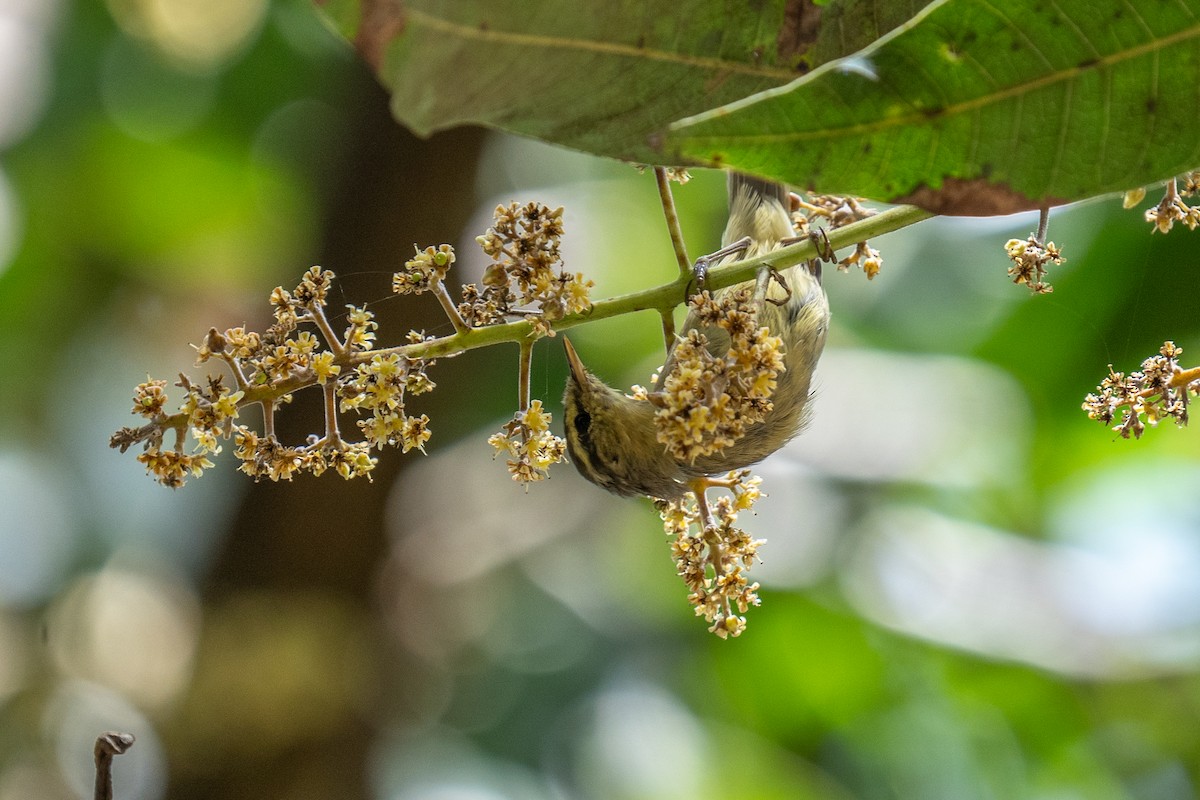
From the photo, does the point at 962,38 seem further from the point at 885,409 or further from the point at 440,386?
the point at 885,409

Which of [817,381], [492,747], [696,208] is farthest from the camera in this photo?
[492,747]

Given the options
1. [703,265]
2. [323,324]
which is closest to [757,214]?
[703,265]

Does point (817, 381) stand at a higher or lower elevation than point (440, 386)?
lower

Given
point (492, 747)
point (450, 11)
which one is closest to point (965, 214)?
point (450, 11)

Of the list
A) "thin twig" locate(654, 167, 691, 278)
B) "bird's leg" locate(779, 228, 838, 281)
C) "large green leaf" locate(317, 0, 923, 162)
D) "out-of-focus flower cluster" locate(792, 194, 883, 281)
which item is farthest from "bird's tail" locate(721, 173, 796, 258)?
"large green leaf" locate(317, 0, 923, 162)

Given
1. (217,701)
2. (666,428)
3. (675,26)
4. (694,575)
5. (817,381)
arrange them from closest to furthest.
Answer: (675,26)
(666,428)
(694,575)
(817,381)
(217,701)

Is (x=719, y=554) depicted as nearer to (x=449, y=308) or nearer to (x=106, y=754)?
(x=449, y=308)

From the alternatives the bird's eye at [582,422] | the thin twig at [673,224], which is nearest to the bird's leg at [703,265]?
the thin twig at [673,224]

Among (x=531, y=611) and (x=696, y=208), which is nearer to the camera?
(x=696, y=208)
